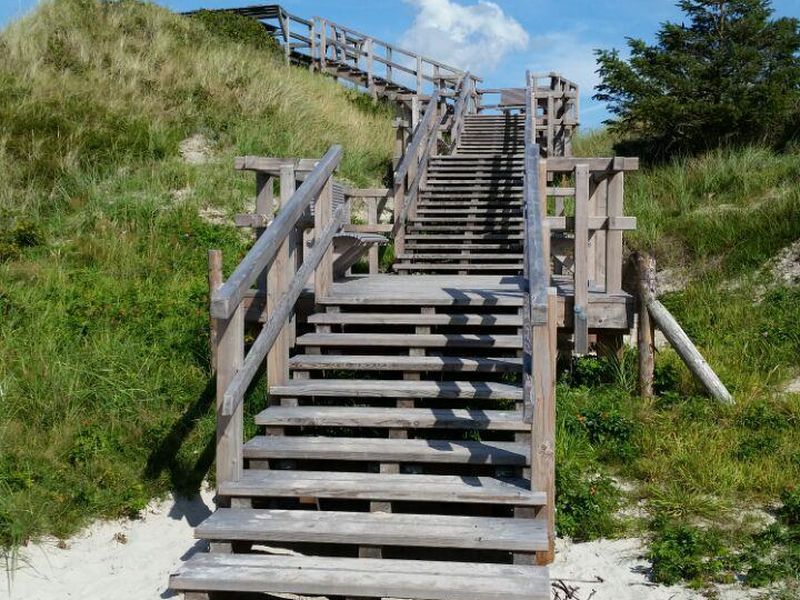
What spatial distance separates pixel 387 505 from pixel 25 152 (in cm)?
920

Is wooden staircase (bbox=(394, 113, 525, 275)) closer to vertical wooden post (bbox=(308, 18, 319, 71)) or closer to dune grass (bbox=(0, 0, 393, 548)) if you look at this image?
dune grass (bbox=(0, 0, 393, 548))

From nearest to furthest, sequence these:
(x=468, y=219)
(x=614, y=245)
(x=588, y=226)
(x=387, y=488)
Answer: (x=387, y=488) → (x=588, y=226) → (x=614, y=245) → (x=468, y=219)

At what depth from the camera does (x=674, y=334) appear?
6.99 meters

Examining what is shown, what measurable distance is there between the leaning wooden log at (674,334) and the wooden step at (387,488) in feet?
9.91

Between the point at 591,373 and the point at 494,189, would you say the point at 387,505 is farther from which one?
the point at 494,189

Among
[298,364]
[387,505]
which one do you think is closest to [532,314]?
[387,505]

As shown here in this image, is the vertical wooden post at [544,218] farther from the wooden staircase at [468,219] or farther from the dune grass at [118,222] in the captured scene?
the wooden staircase at [468,219]

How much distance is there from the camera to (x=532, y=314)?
4113 millimetres

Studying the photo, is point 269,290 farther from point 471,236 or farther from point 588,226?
point 471,236

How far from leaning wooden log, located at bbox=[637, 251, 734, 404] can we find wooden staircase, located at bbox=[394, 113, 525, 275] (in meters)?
2.77

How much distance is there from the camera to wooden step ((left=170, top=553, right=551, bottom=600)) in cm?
371

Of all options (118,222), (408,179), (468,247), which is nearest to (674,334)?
(468,247)

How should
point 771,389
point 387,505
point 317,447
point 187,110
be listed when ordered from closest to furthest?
point 387,505 → point 317,447 → point 771,389 → point 187,110

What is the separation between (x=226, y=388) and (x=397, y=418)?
41.4 inches
